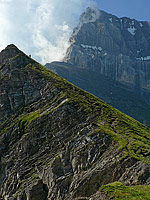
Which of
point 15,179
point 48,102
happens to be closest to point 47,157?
point 15,179

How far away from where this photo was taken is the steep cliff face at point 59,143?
2211 inches

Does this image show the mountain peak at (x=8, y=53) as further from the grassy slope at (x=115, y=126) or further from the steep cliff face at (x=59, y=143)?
the grassy slope at (x=115, y=126)

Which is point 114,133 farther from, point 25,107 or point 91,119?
point 25,107

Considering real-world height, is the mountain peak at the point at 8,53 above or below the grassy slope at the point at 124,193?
above

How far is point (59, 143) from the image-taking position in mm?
78250

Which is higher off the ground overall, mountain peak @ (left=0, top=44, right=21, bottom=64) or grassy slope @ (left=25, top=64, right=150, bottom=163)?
mountain peak @ (left=0, top=44, right=21, bottom=64)

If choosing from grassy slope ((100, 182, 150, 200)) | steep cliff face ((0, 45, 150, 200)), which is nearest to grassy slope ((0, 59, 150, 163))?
Answer: steep cliff face ((0, 45, 150, 200))

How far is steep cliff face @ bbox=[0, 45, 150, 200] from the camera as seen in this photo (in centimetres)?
5616

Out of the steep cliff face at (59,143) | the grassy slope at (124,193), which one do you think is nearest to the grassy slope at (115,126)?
the steep cliff face at (59,143)

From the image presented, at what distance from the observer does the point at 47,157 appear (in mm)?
76125

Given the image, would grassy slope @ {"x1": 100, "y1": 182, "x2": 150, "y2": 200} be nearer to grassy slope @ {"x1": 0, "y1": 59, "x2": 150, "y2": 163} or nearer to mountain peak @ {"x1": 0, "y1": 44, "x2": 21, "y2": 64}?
grassy slope @ {"x1": 0, "y1": 59, "x2": 150, "y2": 163}

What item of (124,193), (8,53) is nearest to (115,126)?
(124,193)

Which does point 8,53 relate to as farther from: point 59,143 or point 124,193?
point 124,193

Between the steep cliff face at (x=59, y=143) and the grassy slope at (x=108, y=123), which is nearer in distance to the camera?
the steep cliff face at (x=59, y=143)
